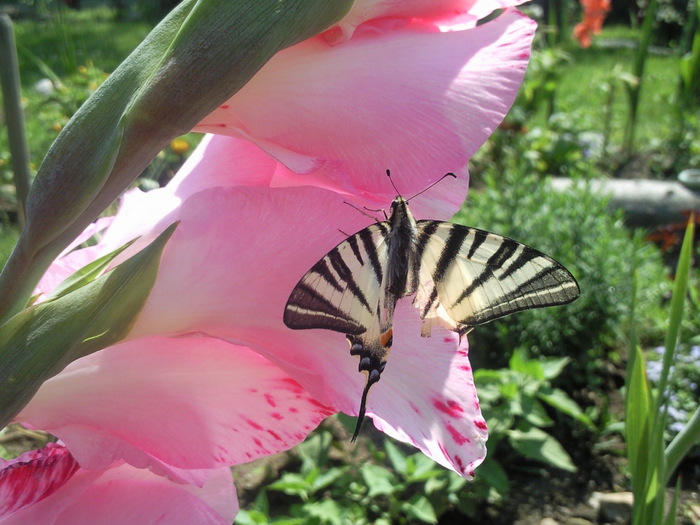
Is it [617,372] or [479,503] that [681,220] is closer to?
[617,372]

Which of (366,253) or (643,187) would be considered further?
(643,187)

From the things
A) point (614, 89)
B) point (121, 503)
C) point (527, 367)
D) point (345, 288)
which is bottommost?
point (614, 89)

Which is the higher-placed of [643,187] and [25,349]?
[25,349]

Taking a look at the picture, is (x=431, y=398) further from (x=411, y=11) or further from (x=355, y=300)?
(x=411, y=11)

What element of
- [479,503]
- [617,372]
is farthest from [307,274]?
[617,372]

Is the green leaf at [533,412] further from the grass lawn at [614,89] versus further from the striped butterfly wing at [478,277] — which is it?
the grass lawn at [614,89]

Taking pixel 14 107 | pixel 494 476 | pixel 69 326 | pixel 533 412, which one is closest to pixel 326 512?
pixel 494 476

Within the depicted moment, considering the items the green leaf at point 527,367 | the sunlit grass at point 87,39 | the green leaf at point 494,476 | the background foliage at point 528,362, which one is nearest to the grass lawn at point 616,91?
the background foliage at point 528,362
